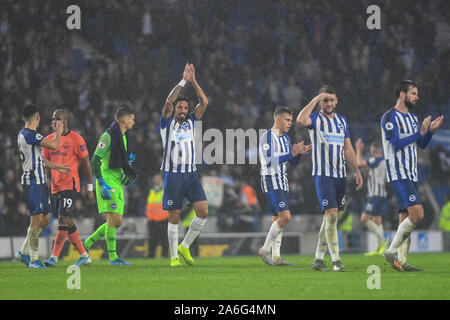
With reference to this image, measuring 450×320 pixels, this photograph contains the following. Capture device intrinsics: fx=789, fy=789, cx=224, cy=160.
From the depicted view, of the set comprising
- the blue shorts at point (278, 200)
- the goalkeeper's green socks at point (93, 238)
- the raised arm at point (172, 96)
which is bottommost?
the goalkeeper's green socks at point (93, 238)

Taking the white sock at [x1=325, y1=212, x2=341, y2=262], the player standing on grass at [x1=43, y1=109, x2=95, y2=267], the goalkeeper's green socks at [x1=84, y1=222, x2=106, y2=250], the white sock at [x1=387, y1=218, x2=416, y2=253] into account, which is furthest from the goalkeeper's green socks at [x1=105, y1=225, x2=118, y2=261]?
the white sock at [x1=387, y1=218, x2=416, y2=253]

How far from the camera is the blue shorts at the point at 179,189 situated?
430 inches

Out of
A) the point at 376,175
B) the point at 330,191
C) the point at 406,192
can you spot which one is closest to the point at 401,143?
the point at 406,192

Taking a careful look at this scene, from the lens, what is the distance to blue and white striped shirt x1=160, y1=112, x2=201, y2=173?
35.9 ft

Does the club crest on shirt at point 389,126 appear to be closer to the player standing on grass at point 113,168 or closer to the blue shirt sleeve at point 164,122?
the blue shirt sleeve at point 164,122

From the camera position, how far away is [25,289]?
761cm

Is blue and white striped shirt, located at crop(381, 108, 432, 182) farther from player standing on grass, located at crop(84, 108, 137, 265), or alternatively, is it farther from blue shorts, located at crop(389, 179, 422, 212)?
player standing on grass, located at crop(84, 108, 137, 265)

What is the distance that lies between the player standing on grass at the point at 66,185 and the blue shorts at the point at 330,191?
11.1 ft

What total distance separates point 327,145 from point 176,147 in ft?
7.81

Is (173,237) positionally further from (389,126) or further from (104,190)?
(389,126)

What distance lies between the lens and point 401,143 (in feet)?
30.4

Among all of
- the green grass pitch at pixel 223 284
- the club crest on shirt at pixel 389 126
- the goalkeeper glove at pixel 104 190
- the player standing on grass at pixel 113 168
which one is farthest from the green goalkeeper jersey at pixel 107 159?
the club crest on shirt at pixel 389 126
